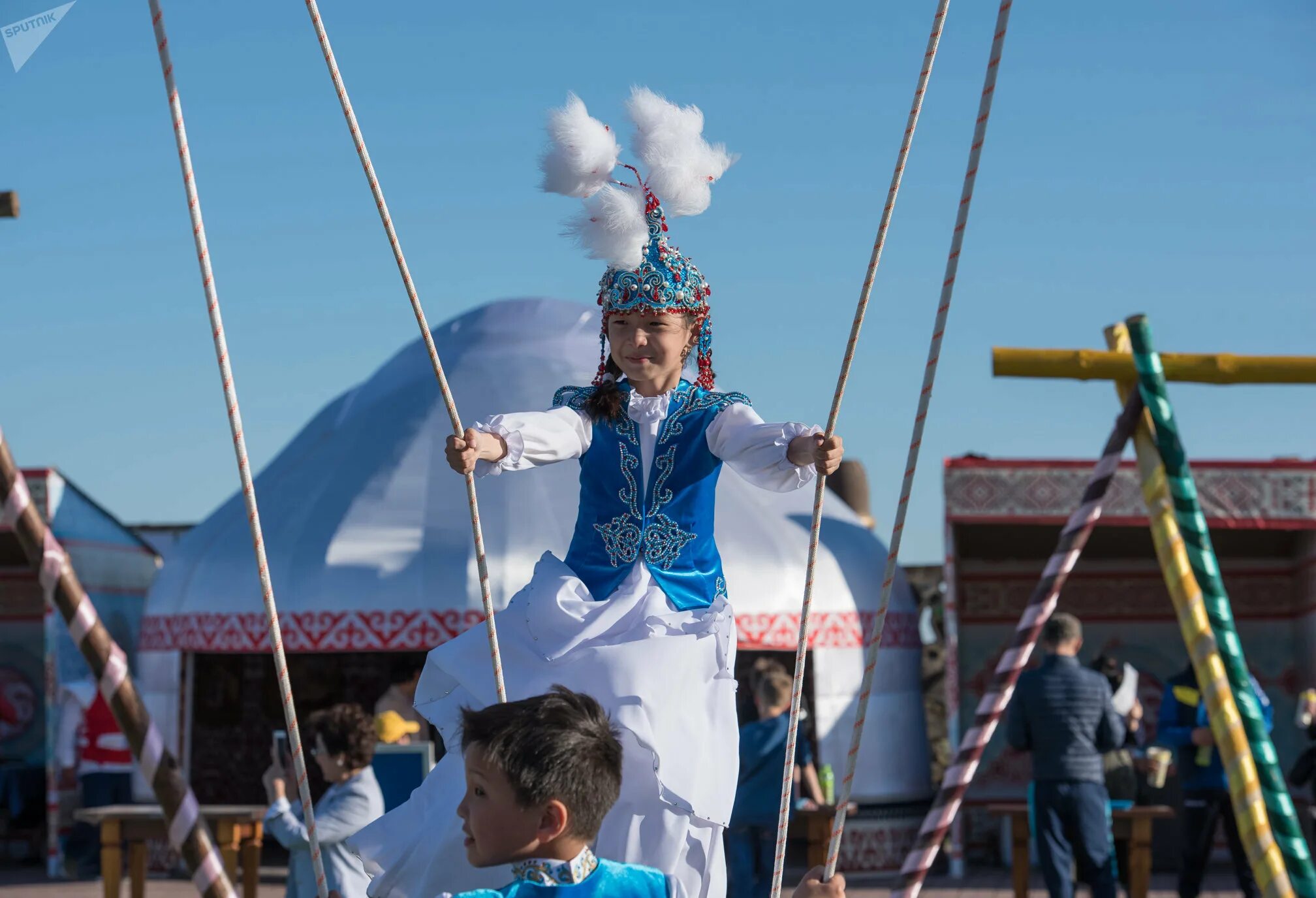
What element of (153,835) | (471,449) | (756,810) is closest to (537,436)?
(471,449)

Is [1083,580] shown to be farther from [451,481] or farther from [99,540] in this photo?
[99,540]

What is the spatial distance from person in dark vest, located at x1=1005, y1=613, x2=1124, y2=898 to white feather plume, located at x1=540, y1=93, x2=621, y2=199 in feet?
9.66

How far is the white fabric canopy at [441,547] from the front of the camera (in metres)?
9.38

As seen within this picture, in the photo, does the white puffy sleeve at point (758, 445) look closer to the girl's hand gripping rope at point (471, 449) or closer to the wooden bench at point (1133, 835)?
the girl's hand gripping rope at point (471, 449)

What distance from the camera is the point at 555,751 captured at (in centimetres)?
187

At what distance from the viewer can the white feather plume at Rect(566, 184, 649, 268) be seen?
3014 millimetres

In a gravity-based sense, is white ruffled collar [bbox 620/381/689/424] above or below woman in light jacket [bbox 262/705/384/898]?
above

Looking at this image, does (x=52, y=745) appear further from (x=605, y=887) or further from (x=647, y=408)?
(x=605, y=887)

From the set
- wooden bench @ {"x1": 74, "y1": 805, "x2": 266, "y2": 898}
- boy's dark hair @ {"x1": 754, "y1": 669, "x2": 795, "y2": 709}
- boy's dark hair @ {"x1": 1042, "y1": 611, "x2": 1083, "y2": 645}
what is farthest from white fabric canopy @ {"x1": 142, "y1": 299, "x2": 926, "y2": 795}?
boy's dark hair @ {"x1": 1042, "y1": 611, "x2": 1083, "y2": 645}

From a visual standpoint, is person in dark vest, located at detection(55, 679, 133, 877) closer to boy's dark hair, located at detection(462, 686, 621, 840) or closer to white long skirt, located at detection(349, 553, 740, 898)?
white long skirt, located at detection(349, 553, 740, 898)

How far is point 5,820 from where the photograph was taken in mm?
11195

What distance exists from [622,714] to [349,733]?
6.09 feet

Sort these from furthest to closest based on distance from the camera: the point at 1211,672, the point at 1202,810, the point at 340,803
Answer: the point at 1202,810
the point at 340,803
the point at 1211,672

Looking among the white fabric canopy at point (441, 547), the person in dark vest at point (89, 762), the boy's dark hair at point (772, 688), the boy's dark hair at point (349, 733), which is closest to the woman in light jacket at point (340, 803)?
the boy's dark hair at point (349, 733)
